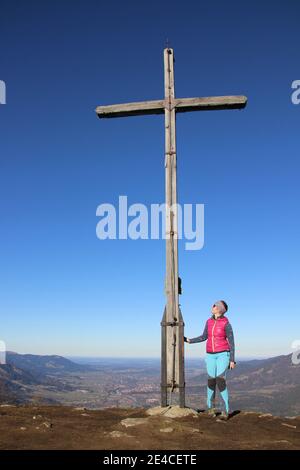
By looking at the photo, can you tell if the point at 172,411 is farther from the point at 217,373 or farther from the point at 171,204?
the point at 171,204

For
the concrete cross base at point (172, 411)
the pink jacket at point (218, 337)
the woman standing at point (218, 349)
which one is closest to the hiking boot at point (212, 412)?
the woman standing at point (218, 349)

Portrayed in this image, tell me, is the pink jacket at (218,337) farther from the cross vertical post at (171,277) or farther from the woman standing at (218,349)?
the cross vertical post at (171,277)

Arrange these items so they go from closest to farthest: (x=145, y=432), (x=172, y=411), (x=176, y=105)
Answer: (x=145, y=432)
(x=172, y=411)
(x=176, y=105)

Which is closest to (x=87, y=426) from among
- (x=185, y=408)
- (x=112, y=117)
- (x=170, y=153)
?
(x=185, y=408)

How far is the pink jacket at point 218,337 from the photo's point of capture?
35.2ft

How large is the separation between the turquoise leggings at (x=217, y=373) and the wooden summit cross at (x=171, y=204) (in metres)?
0.72

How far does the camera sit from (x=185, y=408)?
1045 centimetres

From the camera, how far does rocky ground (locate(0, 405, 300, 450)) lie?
7.22 metres

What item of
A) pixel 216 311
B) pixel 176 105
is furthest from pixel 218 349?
pixel 176 105

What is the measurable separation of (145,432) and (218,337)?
3.42 metres

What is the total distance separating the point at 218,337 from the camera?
Answer: 10.8 meters

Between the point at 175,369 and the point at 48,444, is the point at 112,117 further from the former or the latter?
the point at 48,444

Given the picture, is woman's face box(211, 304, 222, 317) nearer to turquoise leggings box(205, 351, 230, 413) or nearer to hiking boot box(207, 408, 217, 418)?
turquoise leggings box(205, 351, 230, 413)

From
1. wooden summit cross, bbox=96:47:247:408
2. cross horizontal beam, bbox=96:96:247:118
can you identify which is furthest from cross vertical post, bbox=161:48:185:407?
cross horizontal beam, bbox=96:96:247:118
